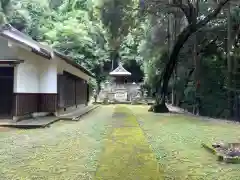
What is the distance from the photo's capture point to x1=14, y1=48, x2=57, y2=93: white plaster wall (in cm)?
1334

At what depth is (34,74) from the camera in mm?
14727

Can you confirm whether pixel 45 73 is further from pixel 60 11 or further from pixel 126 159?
pixel 60 11

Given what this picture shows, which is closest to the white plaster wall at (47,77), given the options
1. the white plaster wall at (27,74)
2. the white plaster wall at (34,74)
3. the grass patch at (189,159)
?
the white plaster wall at (34,74)

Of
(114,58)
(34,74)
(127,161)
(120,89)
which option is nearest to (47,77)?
(34,74)

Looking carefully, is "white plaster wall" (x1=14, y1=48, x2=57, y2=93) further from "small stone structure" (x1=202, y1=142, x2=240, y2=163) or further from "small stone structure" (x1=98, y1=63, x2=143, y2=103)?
"small stone structure" (x1=98, y1=63, x2=143, y2=103)

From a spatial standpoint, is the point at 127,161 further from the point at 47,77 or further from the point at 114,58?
the point at 114,58

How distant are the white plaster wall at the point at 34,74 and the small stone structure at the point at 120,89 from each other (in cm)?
2397

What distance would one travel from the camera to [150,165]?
19.3ft

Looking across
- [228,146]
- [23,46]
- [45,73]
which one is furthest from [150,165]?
[45,73]

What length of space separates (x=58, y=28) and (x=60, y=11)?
27.5ft

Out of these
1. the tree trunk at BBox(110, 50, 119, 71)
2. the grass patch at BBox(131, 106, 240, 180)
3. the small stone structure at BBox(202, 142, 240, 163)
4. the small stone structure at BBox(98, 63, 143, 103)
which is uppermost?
the tree trunk at BBox(110, 50, 119, 71)

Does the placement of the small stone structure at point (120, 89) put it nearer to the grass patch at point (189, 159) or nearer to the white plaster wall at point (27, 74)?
the white plaster wall at point (27, 74)

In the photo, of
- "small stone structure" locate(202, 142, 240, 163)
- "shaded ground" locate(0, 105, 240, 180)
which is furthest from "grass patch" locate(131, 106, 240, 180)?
"small stone structure" locate(202, 142, 240, 163)

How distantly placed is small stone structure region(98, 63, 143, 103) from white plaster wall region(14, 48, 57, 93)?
78.7 feet
